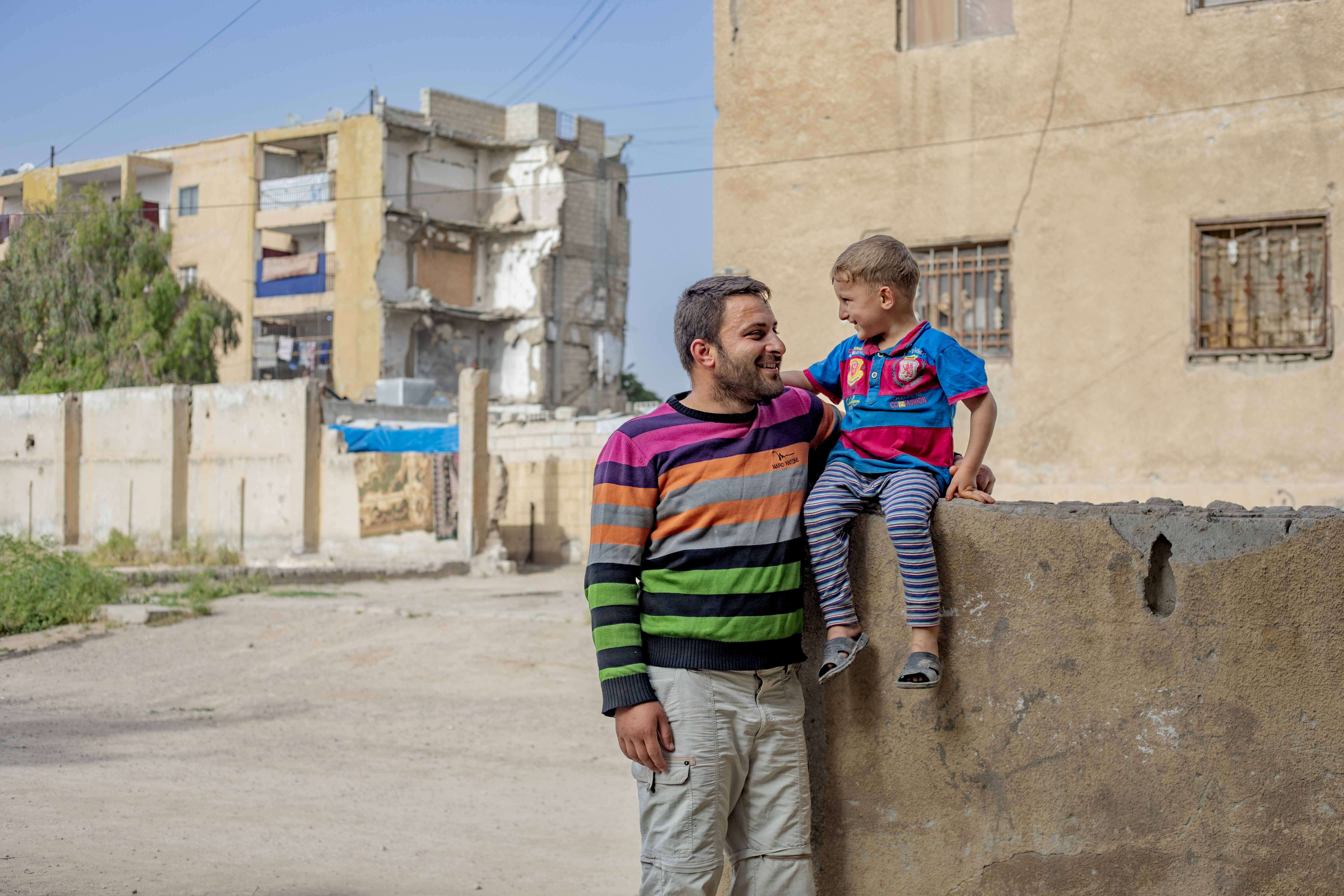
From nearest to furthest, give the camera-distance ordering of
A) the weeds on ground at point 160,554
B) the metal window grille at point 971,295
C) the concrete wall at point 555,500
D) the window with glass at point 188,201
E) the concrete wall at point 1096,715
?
the concrete wall at point 1096,715
the metal window grille at point 971,295
the weeds on ground at point 160,554
the concrete wall at point 555,500
the window with glass at point 188,201

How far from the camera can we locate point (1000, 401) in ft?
24.2

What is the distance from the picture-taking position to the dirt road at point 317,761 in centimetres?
414

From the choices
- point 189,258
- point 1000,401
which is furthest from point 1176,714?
point 189,258

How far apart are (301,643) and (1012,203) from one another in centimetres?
707

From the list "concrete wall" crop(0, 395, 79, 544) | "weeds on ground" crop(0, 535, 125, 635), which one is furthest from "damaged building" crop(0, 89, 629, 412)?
"weeds on ground" crop(0, 535, 125, 635)

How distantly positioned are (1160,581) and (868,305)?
2.75 ft

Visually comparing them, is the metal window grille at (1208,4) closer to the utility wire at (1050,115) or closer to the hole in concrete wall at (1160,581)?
the utility wire at (1050,115)

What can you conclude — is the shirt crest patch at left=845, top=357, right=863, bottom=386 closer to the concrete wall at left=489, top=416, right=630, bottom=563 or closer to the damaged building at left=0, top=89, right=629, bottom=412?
the concrete wall at left=489, top=416, right=630, bottom=563

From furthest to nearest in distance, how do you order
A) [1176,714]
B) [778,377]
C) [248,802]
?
[248,802] < [778,377] < [1176,714]

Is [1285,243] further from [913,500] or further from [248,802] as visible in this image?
[248,802]

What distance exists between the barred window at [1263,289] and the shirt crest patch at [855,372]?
520cm

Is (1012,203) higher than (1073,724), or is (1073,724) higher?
(1012,203)

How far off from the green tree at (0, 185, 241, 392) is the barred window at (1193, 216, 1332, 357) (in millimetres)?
28283

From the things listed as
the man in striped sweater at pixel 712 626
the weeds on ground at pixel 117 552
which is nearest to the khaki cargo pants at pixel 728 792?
the man in striped sweater at pixel 712 626
